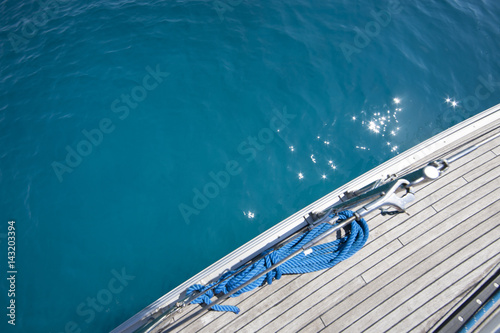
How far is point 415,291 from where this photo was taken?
16.7 feet

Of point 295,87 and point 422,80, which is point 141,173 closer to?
point 295,87

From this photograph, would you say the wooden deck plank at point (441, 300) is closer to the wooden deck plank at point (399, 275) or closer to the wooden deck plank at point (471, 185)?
the wooden deck plank at point (399, 275)

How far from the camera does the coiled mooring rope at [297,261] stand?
527 cm

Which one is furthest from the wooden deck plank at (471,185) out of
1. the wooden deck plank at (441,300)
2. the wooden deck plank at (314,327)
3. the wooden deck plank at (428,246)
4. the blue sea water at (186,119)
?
the wooden deck plank at (314,327)

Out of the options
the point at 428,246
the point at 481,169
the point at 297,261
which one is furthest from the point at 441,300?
the point at 481,169

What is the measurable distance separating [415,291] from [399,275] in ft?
1.17

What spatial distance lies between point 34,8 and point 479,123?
62.5 ft

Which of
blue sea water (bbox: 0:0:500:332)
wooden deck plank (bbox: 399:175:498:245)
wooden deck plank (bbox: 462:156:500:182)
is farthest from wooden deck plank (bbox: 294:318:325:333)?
wooden deck plank (bbox: 462:156:500:182)

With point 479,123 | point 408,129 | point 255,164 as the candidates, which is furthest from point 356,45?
point 255,164

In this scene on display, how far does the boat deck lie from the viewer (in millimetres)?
4969

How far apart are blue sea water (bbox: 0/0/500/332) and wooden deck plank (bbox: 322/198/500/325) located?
12.4 feet

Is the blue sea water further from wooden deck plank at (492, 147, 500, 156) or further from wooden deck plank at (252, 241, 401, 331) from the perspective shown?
wooden deck plank at (252, 241, 401, 331)

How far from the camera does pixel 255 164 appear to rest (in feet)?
30.7

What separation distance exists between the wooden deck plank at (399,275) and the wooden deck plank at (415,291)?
0.04 metres
